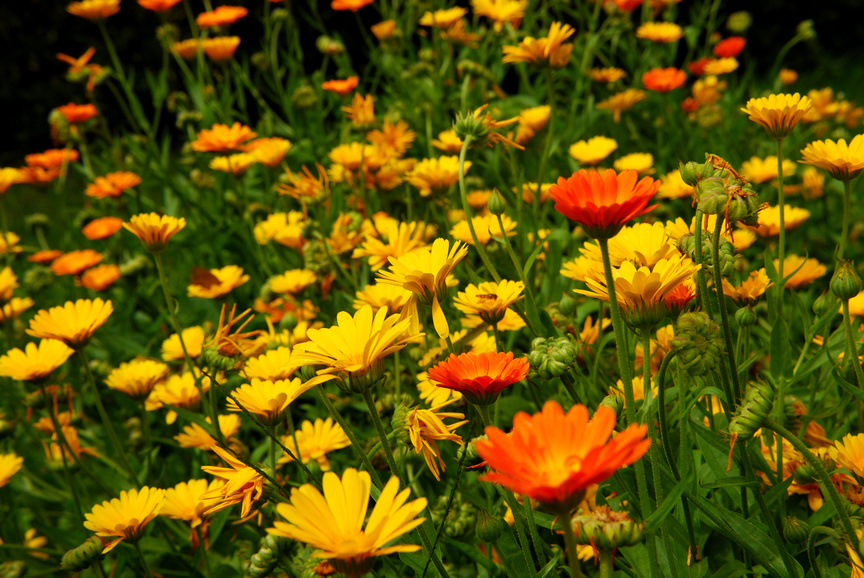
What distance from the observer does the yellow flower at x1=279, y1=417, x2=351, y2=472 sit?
3.84 feet

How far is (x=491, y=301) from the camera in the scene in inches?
38.6

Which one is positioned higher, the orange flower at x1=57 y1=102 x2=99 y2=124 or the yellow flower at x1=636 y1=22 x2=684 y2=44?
the orange flower at x1=57 y1=102 x2=99 y2=124


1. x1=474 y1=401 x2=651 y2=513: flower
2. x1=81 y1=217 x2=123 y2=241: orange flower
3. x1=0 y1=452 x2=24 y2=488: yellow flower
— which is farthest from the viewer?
x1=81 y1=217 x2=123 y2=241: orange flower

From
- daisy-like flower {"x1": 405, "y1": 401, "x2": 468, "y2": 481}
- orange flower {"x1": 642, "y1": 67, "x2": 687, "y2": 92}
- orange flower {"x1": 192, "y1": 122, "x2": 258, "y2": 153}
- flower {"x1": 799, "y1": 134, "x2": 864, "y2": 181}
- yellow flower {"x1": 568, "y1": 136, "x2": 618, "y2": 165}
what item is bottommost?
orange flower {"x1": 642, "y1": 67, "x2": 687, "y2": 92}

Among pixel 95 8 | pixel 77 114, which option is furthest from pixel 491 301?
pixel 95 8

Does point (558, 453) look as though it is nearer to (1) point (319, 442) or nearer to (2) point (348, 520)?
(2) point (348, 520)

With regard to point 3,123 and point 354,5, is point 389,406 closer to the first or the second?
point 354,5

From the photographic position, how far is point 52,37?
205 inches

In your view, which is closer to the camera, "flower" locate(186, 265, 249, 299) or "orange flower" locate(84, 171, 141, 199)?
"flower" locate(186, 265, 249, 299)

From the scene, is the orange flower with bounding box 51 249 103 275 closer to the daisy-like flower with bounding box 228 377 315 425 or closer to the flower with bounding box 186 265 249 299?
the flower with bounding box 186 265 249 299

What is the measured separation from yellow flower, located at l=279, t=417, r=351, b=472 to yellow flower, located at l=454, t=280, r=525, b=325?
35cm

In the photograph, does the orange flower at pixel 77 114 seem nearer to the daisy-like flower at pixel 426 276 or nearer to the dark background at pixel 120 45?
the daisy-like flower at pixel 426 276

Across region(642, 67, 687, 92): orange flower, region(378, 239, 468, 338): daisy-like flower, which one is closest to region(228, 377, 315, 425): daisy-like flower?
region(378, 239, 468, 338): daisy-like flower

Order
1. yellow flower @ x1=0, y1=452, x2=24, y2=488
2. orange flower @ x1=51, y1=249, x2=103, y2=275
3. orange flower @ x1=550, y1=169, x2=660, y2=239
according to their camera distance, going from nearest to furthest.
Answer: orange flower @ x1=550, y1=169, x2=660, y2=239, yellow flower @ x1=0, y1=452, x2=24, y2=488, orange flower @ x1=51, y1=249, x2=103, y2=275
